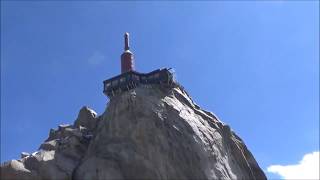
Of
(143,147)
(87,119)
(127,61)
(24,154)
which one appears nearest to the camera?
(143,147)

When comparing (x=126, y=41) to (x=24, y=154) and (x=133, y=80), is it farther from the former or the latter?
(x=24, y=154)

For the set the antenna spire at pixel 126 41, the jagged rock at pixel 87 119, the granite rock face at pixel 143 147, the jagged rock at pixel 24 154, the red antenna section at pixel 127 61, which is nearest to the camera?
the granite rock face at pixel 143 147

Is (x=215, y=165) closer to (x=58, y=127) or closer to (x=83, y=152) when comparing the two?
(x=83, y=152)

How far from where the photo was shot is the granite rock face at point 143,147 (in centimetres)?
8075

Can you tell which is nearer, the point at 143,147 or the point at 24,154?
the point at 143,147

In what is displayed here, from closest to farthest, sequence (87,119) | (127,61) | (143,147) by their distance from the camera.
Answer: (143,147) < (87,119) < (127,61)

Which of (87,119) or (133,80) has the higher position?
(133,80)

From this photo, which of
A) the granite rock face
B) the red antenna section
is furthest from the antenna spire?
the granite rock face

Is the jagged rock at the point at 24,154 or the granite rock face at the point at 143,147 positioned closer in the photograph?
the granite rock face at the point at 143,147

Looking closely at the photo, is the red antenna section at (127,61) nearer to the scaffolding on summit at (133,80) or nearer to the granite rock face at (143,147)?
the scaffolding on summit at (133,80)

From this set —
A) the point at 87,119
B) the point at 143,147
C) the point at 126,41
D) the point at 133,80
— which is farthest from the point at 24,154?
the point at 126,41

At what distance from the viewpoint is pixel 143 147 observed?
84.2 meters

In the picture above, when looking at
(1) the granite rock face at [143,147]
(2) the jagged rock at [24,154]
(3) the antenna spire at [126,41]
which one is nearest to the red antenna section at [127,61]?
(3) the antenna spire at [126,41]

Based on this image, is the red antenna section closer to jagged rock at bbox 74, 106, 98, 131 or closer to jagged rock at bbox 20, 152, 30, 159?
jagged rock at bbox 74, 106, 98, 131
